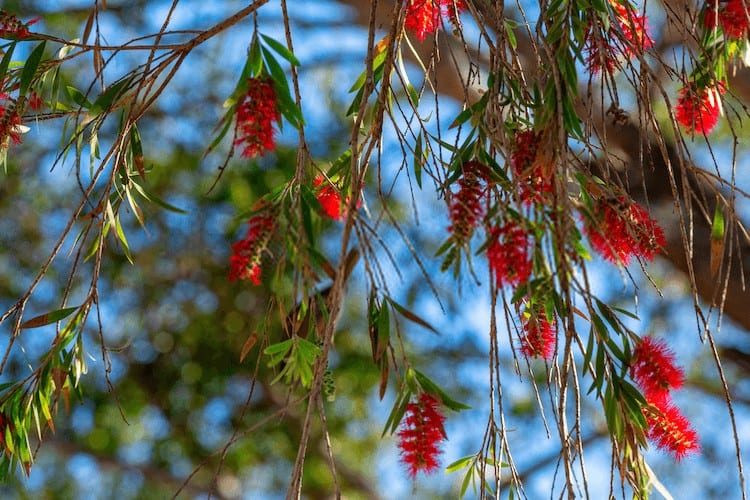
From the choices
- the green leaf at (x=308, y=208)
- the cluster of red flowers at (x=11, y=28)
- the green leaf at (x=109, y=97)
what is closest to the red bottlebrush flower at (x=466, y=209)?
the green leaf at (x=308, y=208)

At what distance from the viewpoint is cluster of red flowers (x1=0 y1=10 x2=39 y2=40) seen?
94cm

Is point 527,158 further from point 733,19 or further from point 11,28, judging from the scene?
point 11,28

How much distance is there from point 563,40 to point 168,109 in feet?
7.30

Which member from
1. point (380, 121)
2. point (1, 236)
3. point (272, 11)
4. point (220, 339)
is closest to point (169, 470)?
point (220, 339)

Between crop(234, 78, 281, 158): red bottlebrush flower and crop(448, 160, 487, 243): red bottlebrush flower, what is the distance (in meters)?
0.14

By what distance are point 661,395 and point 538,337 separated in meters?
0.12

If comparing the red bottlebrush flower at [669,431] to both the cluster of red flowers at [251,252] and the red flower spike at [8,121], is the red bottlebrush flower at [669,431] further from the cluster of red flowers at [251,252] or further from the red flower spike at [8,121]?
the red flower spike at [8,121]

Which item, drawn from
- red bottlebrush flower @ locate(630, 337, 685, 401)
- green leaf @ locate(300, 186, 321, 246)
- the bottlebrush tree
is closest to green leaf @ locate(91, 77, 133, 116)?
the bottlebrush tree

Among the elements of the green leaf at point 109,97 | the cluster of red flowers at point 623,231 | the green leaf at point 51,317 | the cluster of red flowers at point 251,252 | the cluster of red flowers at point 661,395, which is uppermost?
the green leaf at point 109,97

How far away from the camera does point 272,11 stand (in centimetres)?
284

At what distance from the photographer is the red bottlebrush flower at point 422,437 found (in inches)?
29.7

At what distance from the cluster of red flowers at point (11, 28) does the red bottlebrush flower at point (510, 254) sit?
1.86 ft

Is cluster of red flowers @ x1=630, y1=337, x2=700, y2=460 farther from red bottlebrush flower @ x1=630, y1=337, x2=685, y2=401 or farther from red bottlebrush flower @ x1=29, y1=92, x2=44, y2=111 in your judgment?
red bottlebrush flower @ x1=29, y1=92, x2=44, y2=111

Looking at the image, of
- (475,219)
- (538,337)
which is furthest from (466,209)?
(538,337)
